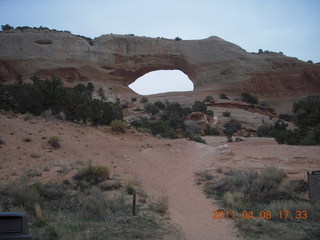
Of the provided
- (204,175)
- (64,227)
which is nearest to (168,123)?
(204,175)

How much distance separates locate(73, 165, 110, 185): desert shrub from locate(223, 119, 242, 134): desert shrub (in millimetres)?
20552

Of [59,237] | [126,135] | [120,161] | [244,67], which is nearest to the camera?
[59,237]

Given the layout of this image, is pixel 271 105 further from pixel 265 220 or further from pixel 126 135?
pixel 265 220

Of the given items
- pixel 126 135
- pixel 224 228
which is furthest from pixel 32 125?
pixel 224 228

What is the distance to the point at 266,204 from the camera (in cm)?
878

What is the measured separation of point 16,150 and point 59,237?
7.91 metres

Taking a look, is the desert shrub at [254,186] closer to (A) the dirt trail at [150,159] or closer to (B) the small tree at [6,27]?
(A) the dirt trail at [150,159]

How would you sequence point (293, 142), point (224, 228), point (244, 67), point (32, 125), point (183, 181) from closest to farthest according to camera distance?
point (224, 228), point (183, 181), point (32, 125), point (293, 142), point (244, 67)

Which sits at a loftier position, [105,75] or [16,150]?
[105,75]

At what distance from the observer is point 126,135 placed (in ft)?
59.9

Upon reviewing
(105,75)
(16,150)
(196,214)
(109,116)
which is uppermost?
(105,75)

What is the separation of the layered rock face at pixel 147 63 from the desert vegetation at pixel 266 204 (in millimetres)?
40017

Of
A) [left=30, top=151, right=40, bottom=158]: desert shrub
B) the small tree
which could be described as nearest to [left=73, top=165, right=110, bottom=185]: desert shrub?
[left=30, top=151, right=40, bottom=158]: desert shrub

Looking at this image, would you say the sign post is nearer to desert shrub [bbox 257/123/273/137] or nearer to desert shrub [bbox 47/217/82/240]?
desert shrub [bbox 47/217/82/240]
